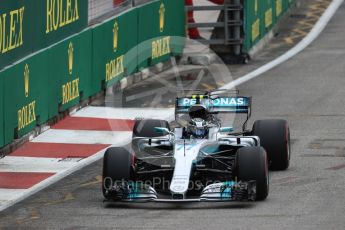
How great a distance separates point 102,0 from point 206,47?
534cm

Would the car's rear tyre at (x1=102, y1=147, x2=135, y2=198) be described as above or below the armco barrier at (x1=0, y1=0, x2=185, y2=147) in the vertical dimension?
above

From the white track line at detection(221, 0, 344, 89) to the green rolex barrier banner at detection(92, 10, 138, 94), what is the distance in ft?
6.62

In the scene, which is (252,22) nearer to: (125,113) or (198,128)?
(125,113)

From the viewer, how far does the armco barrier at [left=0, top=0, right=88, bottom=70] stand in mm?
19312

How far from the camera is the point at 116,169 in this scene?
1551 centimetres

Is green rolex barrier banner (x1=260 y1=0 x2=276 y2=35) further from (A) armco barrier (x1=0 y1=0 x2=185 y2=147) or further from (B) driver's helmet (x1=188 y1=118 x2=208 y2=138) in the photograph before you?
Result: (B) driver's helmet (x1=188 y1=118 x2=208 y2=138)

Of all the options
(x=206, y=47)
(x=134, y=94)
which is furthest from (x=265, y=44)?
(x=134, y=94)

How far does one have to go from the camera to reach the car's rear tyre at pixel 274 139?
17078mm

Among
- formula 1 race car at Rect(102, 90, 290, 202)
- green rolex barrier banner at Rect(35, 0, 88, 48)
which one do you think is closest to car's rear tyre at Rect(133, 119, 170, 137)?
formula 1 race car at Rect(102, 90, 290, 202)

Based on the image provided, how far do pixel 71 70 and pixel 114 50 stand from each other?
2.59 metres

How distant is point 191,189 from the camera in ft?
51.4

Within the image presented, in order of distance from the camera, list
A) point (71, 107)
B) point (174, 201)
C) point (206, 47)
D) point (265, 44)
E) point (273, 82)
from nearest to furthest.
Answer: point (174, 201), point (71, 107), point (273, 82), point (206, 47), point (265, 44)

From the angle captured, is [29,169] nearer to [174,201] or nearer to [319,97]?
[174,201]

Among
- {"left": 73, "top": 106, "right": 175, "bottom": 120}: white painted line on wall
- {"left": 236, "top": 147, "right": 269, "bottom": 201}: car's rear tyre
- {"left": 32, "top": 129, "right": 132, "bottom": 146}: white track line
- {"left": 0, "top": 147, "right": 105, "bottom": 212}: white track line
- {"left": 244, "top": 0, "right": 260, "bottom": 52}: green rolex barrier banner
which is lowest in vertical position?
{"left": 244, "top": 0, "right": 260, "bottom": 52}: green rolex barrier banner
